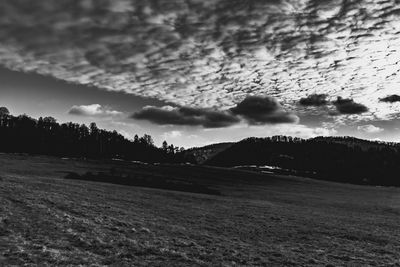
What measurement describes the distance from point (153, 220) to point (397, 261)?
18334 mm

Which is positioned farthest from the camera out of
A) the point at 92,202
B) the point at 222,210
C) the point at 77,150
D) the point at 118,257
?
the point at 77,150

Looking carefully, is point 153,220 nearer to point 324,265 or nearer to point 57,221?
point 57,221

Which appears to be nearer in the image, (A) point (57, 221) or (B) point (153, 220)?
(A) point (57, 221)

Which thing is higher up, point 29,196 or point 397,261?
point 29,196

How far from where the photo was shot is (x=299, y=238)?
27547 millimetres

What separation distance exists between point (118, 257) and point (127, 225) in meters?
7.94

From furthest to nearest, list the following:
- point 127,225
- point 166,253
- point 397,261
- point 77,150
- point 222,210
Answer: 1. point 77,150
2. point 222,210
3. point 127,225
4. point 397,261
5. point 166,253

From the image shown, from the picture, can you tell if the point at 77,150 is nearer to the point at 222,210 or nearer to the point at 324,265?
the point at 222,210

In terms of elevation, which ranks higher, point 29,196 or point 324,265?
point 29,196

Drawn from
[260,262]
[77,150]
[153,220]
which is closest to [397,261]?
[260,262]

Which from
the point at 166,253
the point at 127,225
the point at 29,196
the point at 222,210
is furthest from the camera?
the point at 222,210

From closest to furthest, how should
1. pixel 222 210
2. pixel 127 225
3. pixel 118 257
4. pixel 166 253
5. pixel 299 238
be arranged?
pixel 118 257 → pixel 166 253 → pixel 127 225 → pixel 299 238 → pixel 222 210

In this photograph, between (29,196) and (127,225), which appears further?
(29,196)

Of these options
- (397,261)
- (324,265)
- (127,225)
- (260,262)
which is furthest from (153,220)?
(397,261)
